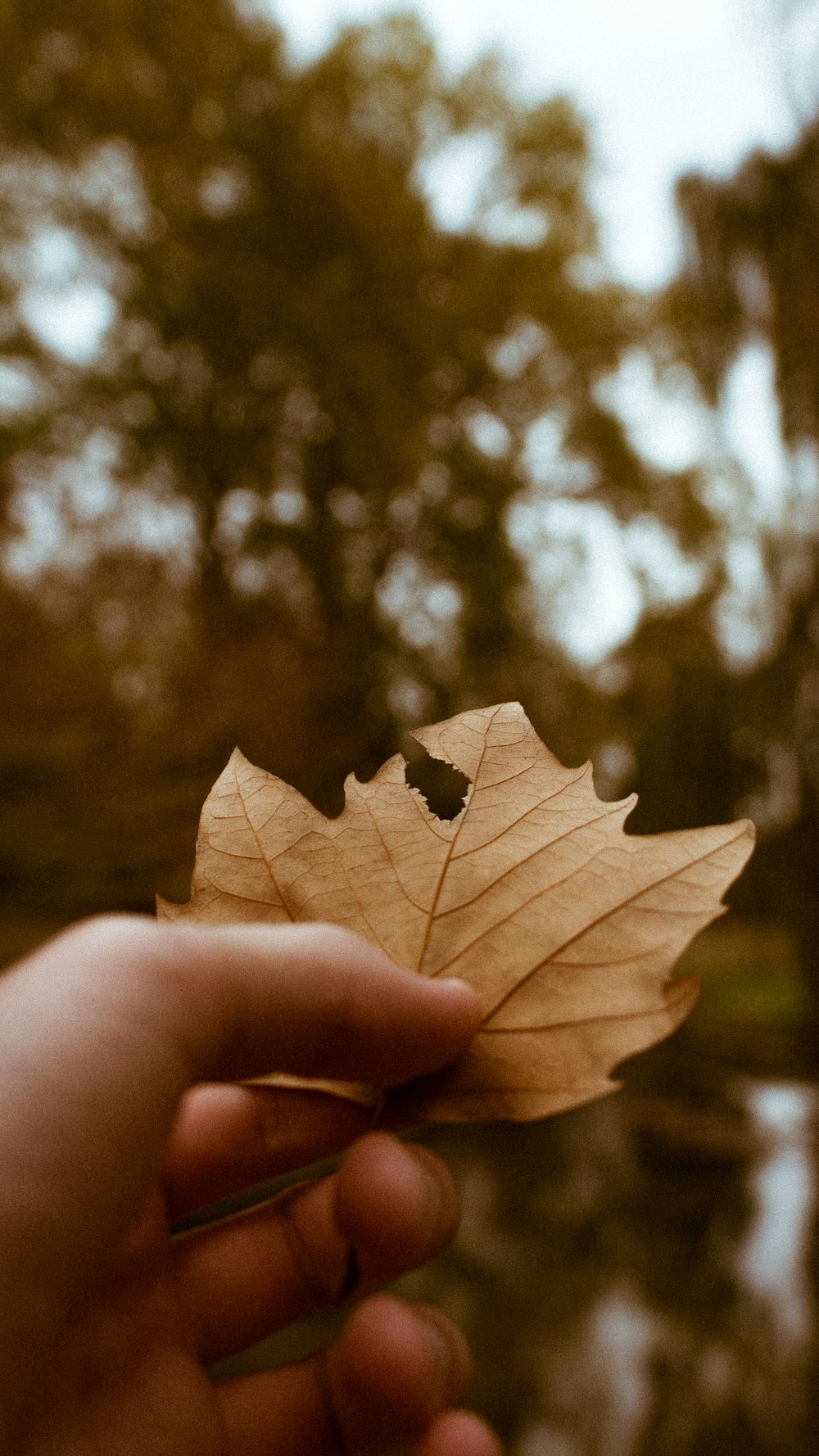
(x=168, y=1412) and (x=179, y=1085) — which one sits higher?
(x=179, y=1085)

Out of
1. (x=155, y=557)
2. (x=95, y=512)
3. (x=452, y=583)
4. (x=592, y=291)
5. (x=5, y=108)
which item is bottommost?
(x=452, y=583)

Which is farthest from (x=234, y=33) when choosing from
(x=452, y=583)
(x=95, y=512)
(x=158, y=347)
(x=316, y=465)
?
(x=452, y=583)

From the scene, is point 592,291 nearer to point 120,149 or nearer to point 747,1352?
point 120,149

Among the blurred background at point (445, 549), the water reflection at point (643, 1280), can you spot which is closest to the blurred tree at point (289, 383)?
the blurred background at point (445, 549)

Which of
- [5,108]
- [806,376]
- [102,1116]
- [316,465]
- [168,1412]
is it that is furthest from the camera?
[5,108]

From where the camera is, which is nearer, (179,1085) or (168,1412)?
(179,1085)

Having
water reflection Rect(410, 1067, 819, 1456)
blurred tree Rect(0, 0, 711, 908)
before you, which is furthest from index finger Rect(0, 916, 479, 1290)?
water reflection Rect(410, 1067, 819, 1456)

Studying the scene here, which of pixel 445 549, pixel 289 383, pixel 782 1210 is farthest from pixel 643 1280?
pixel 289 383
